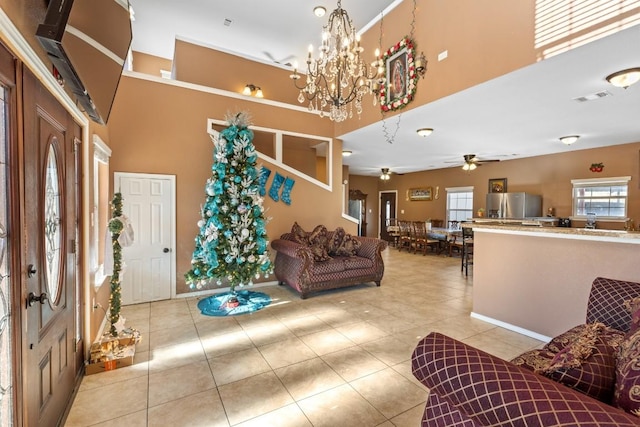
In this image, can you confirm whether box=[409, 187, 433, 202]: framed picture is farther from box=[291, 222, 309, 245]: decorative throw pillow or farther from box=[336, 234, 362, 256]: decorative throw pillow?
box=[291, 222, 309, 245]: decorative throw pillow

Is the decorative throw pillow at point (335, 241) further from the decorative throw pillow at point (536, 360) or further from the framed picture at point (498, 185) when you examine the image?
the framed picture at point (498, 185)

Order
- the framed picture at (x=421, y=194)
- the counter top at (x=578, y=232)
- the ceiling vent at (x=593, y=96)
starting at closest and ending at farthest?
the counter top at (x=578, y=232) < the ceiling vent at (x=593, y=96) < the framed picture at (x=421, y=194)

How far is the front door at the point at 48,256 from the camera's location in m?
1.39

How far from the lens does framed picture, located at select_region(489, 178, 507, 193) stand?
8017 mm

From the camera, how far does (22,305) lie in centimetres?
132

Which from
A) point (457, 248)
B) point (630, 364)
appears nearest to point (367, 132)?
point (630, 364)

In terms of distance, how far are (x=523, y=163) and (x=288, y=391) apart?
8.50 meters

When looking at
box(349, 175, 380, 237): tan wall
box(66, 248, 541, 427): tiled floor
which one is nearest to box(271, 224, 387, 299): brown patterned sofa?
box(66, 248, 541, 427): tiled floor

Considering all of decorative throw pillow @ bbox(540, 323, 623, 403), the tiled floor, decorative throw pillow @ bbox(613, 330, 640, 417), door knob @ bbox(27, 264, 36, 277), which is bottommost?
the tiled floor

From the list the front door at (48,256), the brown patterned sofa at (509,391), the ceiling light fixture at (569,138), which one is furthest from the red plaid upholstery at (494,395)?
the ceiling light fixture at (569,138)

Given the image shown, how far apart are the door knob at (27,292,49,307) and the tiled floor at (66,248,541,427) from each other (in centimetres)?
99

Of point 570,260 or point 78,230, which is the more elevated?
point 78,230

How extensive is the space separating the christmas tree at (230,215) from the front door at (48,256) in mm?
1675

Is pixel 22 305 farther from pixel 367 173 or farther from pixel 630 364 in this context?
pixel 367 173
